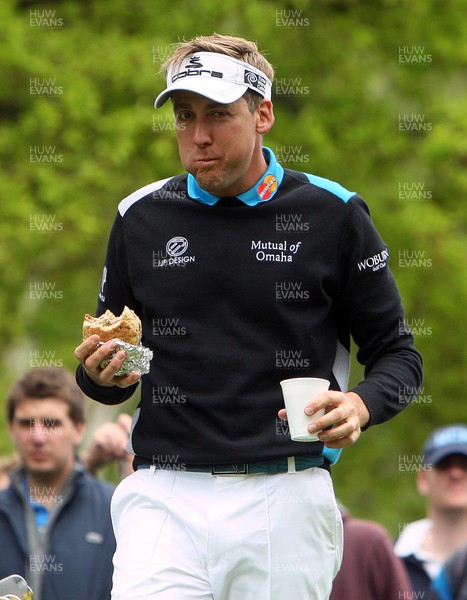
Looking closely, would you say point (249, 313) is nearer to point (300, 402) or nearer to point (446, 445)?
point (300, 402)

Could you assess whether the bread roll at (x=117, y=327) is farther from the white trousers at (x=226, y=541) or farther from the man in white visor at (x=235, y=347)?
the white trousers at (x=226, y=541)

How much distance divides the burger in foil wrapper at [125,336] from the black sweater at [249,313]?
20 cm

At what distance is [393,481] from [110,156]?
7.63 metres

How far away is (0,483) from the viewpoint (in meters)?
9.77

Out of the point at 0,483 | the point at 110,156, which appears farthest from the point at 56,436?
the point at 110,156

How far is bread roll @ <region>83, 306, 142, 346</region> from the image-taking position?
14.9ft

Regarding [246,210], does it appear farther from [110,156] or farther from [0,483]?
[110,156]

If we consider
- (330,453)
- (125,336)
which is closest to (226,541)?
(330,453)

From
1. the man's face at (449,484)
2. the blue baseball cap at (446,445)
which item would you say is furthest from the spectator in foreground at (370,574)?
the blue baseball cap at (446,445)

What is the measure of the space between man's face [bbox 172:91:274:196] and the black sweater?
0.11m

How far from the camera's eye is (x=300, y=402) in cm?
435

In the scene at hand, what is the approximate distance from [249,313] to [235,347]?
13 cm

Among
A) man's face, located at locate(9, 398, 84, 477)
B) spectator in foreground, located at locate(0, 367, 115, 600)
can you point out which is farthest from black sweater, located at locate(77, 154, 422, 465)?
man's face, located at locate(9, 398, 84, 477)

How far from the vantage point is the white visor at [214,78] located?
4.80 meters
